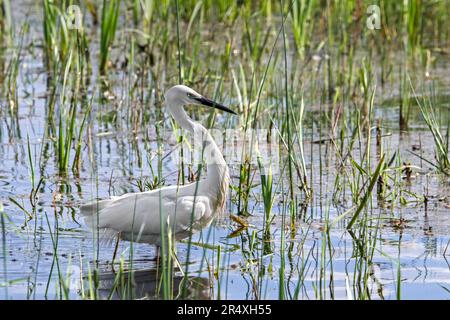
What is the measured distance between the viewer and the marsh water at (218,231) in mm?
5016

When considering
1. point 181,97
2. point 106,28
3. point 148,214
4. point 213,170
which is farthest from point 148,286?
point 106,28

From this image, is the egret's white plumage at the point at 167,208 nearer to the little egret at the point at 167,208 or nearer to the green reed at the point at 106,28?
the little egret at the point at 167,208

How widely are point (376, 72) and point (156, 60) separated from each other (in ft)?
7.42

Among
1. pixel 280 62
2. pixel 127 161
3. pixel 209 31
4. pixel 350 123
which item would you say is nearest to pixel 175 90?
pixel 127 161

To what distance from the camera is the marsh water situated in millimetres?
5016

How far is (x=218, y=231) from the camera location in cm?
604

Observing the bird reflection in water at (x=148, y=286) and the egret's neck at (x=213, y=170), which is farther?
the egret's neck at (x=213, y=170)

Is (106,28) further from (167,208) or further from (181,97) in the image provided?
(167,208)

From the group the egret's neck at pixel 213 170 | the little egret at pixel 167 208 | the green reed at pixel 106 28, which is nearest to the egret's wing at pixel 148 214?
the little egret at pixel 167 208

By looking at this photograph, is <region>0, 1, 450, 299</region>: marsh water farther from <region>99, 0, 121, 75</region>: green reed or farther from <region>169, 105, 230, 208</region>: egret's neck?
<region>99, 0, 121, 75</region>: green reed

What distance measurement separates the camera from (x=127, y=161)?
7.49 meters

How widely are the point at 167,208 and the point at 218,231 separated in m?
0.62

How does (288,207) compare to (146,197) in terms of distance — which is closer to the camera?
(146,197)

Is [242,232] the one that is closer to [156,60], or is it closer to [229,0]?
[156,60]
